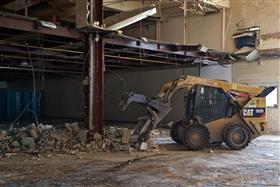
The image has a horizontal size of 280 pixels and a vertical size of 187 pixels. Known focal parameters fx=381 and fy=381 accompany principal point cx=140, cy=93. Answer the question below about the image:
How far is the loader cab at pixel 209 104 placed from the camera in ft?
30.4

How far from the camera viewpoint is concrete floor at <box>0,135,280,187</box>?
582 centimetres

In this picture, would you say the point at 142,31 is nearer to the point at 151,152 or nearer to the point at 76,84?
the point at 76,84

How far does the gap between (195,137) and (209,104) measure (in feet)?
3.03

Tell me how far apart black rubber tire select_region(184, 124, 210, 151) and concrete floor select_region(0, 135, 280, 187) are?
0.65 ft

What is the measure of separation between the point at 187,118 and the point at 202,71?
19.9 ft

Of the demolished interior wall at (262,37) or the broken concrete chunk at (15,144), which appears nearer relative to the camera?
the broken concrete chunk at (15,144)

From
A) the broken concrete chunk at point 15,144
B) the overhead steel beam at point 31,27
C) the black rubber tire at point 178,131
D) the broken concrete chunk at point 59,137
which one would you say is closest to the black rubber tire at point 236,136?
the black rubber tire at point 178,131

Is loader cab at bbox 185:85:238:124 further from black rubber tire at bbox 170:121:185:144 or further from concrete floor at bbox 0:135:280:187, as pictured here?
concrete floor at bbox 0:135:280:187

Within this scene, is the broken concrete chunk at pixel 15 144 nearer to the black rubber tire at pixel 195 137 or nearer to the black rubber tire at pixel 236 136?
the black rubber tire at pixel 195 137

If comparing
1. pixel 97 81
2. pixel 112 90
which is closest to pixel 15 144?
pixel 97 81

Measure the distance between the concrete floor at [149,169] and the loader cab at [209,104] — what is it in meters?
0.90

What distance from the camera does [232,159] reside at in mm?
7867

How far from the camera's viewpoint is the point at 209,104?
9.30 meters

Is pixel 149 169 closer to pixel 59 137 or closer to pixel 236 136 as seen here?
pixel 59 137
